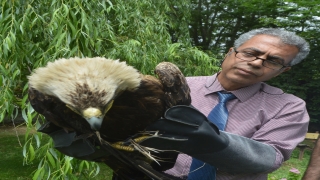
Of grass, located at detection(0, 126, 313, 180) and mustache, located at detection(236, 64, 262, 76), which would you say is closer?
mustache, located at detection(236, 64, 262, 76)

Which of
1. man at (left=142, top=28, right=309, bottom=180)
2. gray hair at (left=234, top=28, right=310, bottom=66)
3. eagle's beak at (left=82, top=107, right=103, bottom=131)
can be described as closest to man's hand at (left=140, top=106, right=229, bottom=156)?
man at (left=142, top=28, right=309, bottom=180)

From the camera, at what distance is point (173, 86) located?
1.55 meters

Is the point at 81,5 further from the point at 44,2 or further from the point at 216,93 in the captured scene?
the point at 216,93

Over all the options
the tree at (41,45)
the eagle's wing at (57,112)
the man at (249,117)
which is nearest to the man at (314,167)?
the man at (249,117)

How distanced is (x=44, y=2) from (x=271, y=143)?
218 cm

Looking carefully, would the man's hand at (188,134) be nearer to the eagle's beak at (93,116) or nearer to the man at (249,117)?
the man at (249,117)

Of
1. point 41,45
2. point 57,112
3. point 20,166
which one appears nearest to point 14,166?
point 20,166

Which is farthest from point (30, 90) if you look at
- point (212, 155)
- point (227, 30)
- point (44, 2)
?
point (227, 30)

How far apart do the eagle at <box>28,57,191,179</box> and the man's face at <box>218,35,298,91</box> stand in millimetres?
333

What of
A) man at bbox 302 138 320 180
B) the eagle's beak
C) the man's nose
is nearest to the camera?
the eagle's beak

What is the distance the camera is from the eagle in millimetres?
1267

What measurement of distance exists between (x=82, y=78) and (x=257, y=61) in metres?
0.86

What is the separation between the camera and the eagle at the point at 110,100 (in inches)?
49.9

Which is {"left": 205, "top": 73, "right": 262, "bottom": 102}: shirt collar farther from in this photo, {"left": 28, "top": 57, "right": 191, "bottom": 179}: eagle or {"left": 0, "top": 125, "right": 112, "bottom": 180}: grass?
{"left": 0, "top": 125, "right": 112, "bottom": 180}: grass
